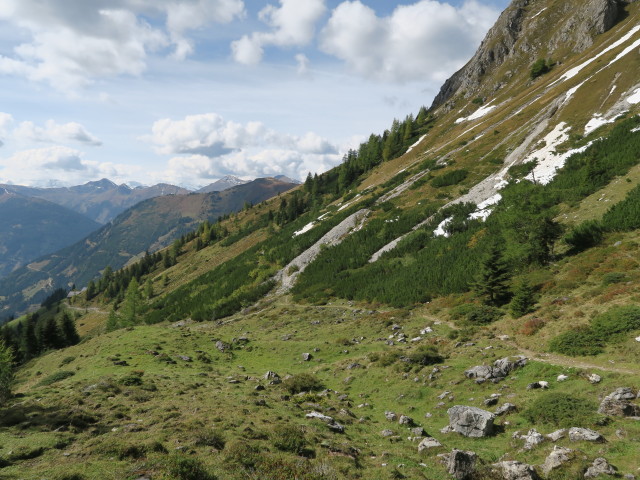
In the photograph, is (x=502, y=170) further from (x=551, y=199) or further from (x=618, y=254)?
(x=618, y=254)

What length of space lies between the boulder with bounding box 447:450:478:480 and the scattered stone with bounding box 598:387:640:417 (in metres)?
6.77

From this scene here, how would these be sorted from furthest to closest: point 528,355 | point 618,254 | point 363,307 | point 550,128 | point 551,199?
point 550,128 → point 363,307 → point 551,199 → point 618,254 → point 528,355

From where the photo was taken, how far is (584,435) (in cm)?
1369

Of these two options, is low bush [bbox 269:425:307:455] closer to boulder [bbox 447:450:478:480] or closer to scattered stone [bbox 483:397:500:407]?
boulder [bbox 447:450:478:480]

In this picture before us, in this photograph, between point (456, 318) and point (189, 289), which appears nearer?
point (456, 318)

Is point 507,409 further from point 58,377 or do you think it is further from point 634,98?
point 634,98

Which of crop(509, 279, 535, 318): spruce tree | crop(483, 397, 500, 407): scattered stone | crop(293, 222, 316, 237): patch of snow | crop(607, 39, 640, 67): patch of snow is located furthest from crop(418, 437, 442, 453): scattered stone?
crop(607, 39, 640, 67): patch of snow

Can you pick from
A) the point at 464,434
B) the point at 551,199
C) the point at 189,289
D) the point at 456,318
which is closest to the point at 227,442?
the point at 464,434

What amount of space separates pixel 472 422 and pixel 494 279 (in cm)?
2264

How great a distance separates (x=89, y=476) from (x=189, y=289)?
11155 cm

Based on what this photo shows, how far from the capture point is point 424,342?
32.2 metres

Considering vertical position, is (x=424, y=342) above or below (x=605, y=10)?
below

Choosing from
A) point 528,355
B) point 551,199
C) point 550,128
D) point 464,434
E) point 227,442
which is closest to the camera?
point 227,442

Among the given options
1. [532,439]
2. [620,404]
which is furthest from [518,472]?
[620,404]
